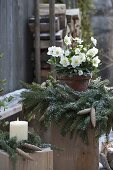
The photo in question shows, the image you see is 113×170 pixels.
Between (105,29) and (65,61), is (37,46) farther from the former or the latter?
(105,29)

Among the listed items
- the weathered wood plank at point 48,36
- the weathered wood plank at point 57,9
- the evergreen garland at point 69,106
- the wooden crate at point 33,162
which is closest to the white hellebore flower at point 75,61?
the evergreen garland at point 69,106

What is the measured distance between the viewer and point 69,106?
2789 millimetres

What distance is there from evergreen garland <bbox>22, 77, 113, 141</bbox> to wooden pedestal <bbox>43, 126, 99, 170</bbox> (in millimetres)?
91

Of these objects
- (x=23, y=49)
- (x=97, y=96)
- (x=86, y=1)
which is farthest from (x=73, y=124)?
(x=86, y=1)

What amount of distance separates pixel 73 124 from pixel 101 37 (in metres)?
8.01

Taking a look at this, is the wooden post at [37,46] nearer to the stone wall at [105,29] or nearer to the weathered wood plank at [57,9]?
the weathered wood plank at [57,9]

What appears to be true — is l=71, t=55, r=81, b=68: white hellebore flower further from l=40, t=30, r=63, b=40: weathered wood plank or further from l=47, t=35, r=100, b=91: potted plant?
l=40, t=30, r=63, b=40: weathered wood plank

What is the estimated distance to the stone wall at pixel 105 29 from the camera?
34.2 feet

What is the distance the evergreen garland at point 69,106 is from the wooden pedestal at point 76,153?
91mm

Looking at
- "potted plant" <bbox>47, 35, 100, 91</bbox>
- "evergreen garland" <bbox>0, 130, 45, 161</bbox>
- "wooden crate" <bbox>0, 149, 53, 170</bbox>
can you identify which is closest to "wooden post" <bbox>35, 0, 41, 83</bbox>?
"potted plant" <bbox>47, 35, 100, 91</bbox>

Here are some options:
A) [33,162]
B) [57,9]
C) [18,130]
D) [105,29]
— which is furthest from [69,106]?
[105,29]

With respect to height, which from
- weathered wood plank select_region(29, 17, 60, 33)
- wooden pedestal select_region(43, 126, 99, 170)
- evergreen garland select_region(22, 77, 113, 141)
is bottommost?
wooden pedestal select_region(43, 126, 99, 170)

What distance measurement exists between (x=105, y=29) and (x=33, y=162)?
29.0 ft

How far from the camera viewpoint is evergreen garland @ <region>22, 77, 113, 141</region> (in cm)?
272
